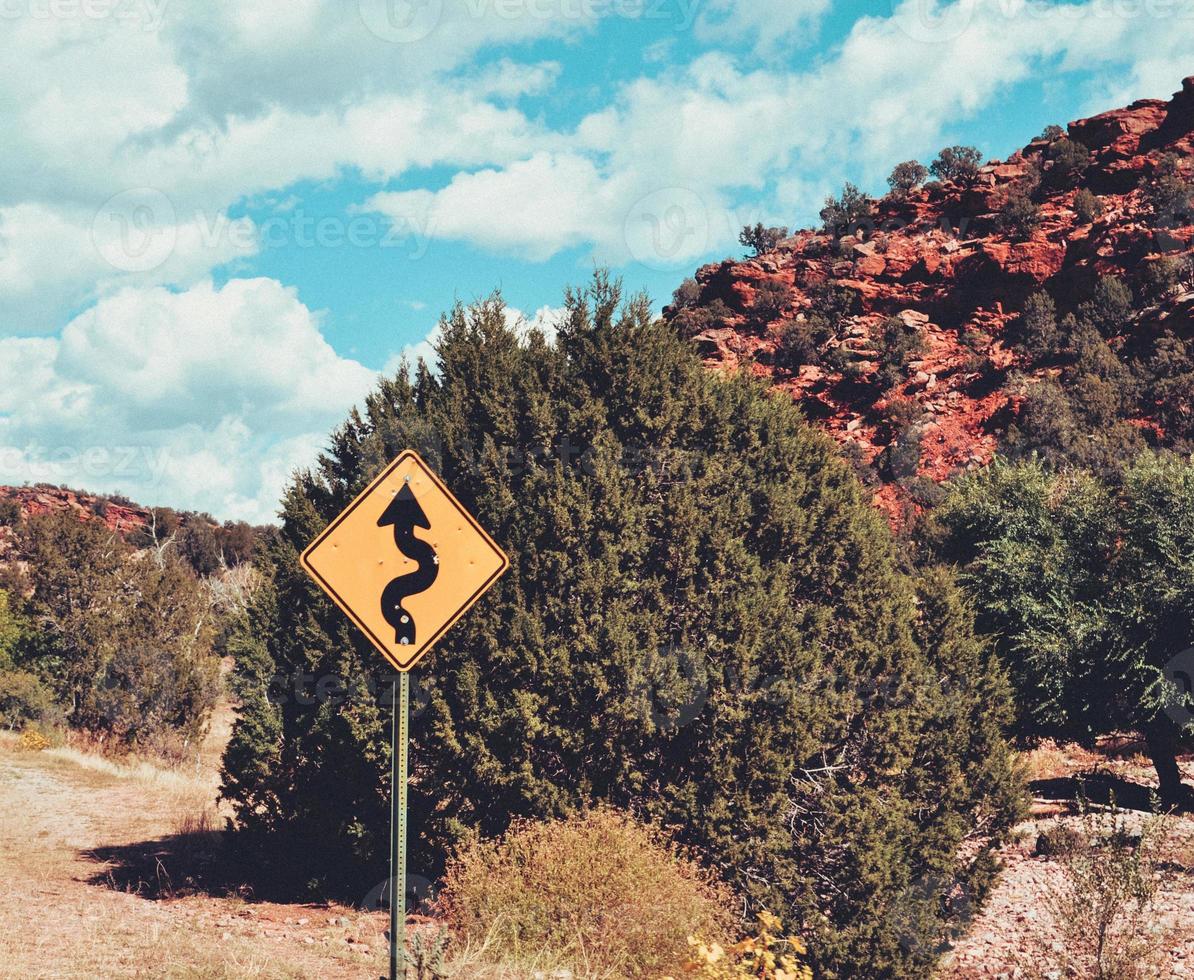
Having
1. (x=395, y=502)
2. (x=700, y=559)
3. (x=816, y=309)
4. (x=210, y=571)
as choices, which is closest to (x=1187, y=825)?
(x=700, y=559)

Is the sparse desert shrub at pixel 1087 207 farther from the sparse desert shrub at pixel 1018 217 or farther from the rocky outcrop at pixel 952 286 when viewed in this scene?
the sparse desert shrub at pixel 1018 217

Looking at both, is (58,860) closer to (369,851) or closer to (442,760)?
(369,851)

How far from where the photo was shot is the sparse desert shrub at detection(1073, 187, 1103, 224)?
52469 mm

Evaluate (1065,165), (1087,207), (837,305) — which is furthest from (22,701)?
(1065,165)

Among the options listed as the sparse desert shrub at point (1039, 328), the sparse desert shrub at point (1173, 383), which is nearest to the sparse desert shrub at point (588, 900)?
the sparse desert shrub at point (1173, 383)

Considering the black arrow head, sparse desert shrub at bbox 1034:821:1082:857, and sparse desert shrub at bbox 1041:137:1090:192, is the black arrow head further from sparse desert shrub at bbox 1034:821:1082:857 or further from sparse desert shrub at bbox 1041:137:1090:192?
sparse desert shrub at bbox 1041:137:1090:192

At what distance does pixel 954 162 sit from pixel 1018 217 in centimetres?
1539

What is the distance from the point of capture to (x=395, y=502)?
6211mm

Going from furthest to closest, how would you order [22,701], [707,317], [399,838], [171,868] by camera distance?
[707,317]
[22,701]
[171,868]
[399,838]

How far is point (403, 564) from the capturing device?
20.4ft

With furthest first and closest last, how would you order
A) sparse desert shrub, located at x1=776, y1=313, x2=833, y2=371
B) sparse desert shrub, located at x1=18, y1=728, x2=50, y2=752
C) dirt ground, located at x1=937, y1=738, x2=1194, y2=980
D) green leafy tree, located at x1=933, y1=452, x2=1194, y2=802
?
sparse desert shrub, located at x1=776, y1=313, x2=833, y2=371
sparse desert shrub, located at x1=18, y1=728, x2=50, y2=752
green leafy tree, located at x1=933, y1=452, x2=1194, y2=802
dirt ground, located at x1=937, y1=738, x2=1194, y2=980

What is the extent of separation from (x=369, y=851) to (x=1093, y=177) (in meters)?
58.3

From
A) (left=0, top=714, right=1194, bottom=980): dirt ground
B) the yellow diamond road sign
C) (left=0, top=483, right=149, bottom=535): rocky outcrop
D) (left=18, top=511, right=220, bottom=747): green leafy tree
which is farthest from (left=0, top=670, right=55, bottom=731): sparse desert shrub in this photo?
(left=0, top=483, right=149, bottom=535): rocky outcrop

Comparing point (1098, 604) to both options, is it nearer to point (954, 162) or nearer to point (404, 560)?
point (404, 560)
